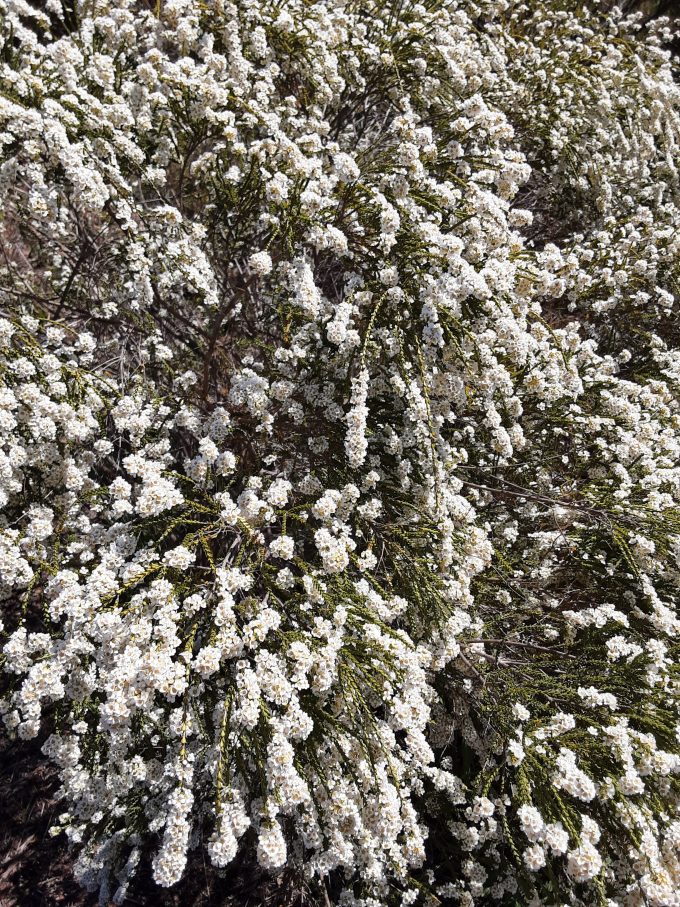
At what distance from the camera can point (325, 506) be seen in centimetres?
302

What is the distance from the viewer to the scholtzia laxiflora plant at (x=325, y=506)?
2752 millimetres

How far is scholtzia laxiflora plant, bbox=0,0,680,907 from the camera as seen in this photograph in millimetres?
2752

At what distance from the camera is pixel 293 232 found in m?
3.45

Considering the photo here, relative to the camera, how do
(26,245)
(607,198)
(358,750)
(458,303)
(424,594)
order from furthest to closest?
(26,245) < (607,198) < (424,594) < (458,303) < (358,750)

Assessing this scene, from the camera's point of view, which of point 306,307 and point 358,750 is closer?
point 358,750

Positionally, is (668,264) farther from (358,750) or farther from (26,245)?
(26,245)

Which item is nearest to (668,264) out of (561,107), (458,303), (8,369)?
(561,107)

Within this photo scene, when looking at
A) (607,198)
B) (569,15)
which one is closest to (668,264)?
(607,198)

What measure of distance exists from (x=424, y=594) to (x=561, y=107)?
17.4 feet

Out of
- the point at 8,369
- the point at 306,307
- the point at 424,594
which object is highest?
the point at 306,307

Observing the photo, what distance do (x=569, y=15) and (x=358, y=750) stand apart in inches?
339

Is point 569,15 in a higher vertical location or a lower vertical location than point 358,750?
higher

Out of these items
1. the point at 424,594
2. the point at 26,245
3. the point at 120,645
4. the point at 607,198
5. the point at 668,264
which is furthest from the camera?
the point at 26,245

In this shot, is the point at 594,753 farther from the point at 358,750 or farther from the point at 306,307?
the point at 306,307
